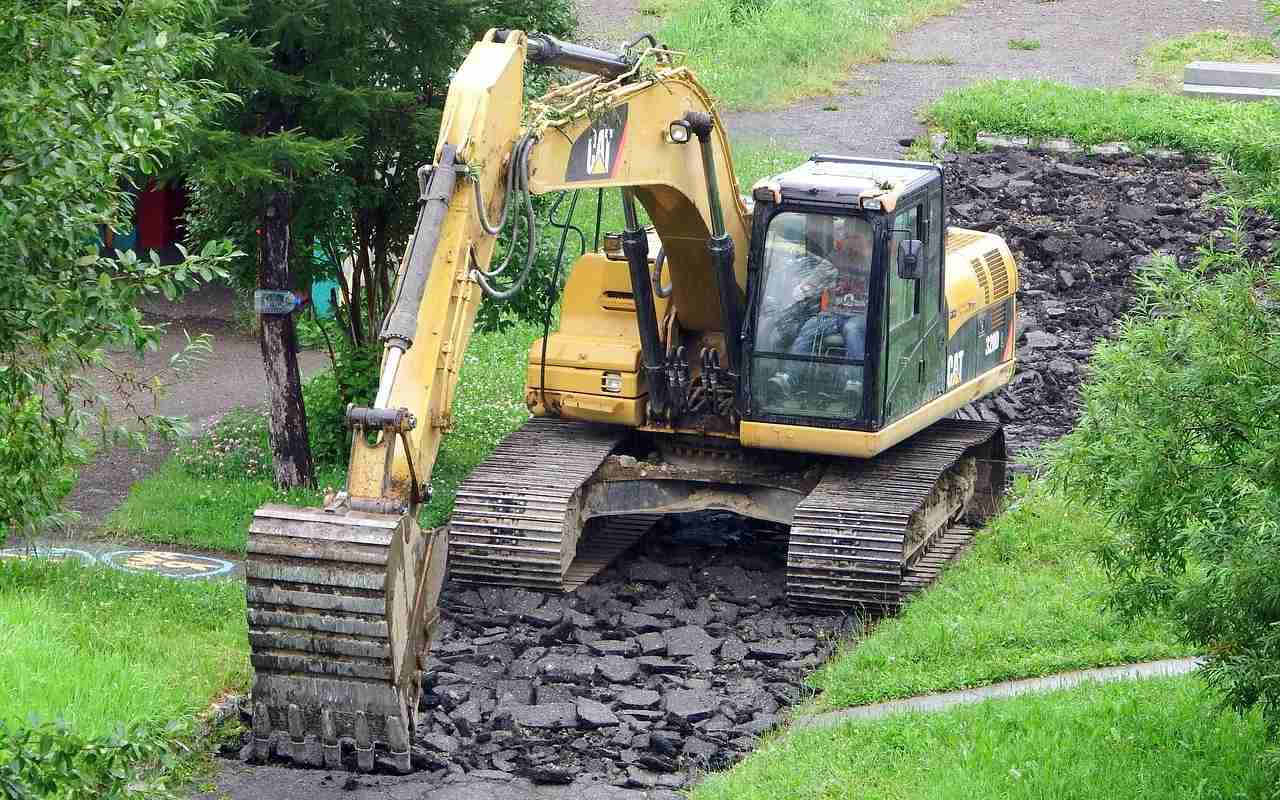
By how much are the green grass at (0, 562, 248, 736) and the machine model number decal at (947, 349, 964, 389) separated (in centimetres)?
564

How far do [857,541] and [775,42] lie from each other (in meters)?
19.4

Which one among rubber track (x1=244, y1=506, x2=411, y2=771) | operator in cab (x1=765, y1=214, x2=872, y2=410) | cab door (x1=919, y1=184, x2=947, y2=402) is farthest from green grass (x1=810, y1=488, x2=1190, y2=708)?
rubber track (x1=244, y1=506, x2=411, y2=771)

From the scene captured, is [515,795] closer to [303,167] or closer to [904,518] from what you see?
[904,518]

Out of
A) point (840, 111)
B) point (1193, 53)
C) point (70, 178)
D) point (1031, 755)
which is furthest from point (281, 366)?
point (1193, 53)

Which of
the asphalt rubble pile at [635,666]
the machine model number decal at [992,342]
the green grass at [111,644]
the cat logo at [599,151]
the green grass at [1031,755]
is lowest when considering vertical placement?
the asphalt rubble pile at [635,666]

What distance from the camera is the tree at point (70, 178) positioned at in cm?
623

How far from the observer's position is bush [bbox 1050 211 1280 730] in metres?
7.52

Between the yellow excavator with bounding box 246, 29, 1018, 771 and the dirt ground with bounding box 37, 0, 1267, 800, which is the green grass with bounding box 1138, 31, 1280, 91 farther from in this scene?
the yellow excavator with bounding box 246, 29, 1018, 771

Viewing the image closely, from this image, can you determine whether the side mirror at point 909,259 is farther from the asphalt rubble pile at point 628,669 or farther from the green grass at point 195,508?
the green grass at point 195,508

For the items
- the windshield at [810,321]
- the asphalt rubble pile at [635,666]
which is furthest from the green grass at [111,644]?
the windshield at [810,321]

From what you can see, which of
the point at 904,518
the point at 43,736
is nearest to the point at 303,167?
the point at 904,518

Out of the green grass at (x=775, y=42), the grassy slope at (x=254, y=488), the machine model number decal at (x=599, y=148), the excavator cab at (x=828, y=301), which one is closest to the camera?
the machine model number decal at (x=599, y=148)

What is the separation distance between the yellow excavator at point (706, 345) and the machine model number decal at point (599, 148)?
0.02 m

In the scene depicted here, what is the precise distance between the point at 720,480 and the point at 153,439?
663cm
